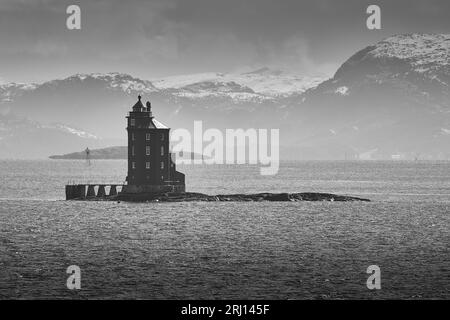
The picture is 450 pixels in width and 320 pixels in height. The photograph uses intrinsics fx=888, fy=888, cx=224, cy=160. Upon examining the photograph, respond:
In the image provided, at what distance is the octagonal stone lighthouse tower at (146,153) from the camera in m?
140

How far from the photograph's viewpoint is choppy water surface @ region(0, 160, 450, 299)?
61.8 m

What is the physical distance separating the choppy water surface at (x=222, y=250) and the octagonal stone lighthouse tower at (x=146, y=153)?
168 inches

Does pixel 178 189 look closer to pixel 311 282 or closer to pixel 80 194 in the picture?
pixel 80 194

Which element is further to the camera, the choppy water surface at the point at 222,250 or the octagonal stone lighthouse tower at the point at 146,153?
the octagonal stone lighthouse tower at the point at 146,153

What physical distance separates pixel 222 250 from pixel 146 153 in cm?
5814

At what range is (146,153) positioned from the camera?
139500mm

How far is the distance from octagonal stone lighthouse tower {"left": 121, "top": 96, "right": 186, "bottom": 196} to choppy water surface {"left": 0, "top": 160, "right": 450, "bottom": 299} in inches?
168

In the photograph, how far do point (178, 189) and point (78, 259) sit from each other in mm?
70276

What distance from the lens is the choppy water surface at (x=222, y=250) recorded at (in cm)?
6184

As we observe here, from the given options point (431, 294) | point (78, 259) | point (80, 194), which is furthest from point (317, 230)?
point (80, 194)

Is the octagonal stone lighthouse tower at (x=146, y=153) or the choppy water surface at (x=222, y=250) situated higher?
the octagonal stone lighthouse tower at (x=146, y=153)

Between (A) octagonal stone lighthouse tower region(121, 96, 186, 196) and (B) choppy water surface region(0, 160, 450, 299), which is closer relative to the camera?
(B) choppy water surface region(0, 160, 450, 299)
